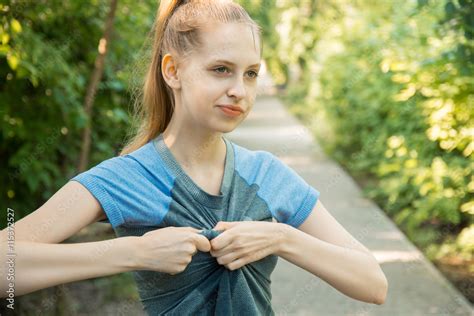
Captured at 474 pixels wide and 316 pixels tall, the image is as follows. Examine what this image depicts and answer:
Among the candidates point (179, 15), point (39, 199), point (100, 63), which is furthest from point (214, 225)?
point (39, 199)

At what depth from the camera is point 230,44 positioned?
5.92ft

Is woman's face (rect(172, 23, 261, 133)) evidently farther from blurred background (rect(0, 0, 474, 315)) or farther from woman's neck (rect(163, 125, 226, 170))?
blurred background (rect(0, 0, 474, 315))

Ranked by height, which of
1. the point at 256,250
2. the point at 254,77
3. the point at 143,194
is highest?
the point at 254,77

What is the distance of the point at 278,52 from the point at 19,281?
20965 mm

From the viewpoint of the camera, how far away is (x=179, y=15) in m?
1.96

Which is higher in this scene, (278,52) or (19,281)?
(19,281)

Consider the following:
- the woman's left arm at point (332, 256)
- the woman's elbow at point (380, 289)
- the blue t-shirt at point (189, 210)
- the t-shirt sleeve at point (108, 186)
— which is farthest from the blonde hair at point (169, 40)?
the woman's elbow at point (380, 289)

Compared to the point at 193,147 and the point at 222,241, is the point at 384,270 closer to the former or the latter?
the point at 193,147

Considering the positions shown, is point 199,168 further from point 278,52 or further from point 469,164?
point 278,52

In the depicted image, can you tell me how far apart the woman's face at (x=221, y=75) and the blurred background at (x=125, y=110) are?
0.43m

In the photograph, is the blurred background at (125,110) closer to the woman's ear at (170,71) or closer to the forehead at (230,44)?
the woman's ear at (170,71)

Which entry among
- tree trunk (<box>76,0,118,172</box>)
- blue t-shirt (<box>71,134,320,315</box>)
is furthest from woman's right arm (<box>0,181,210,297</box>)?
tree trunk (<box>76,0,118,172</box>)

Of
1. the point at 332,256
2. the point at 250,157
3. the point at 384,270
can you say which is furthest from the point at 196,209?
the point at 384,270

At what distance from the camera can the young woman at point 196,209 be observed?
167 centimetres
